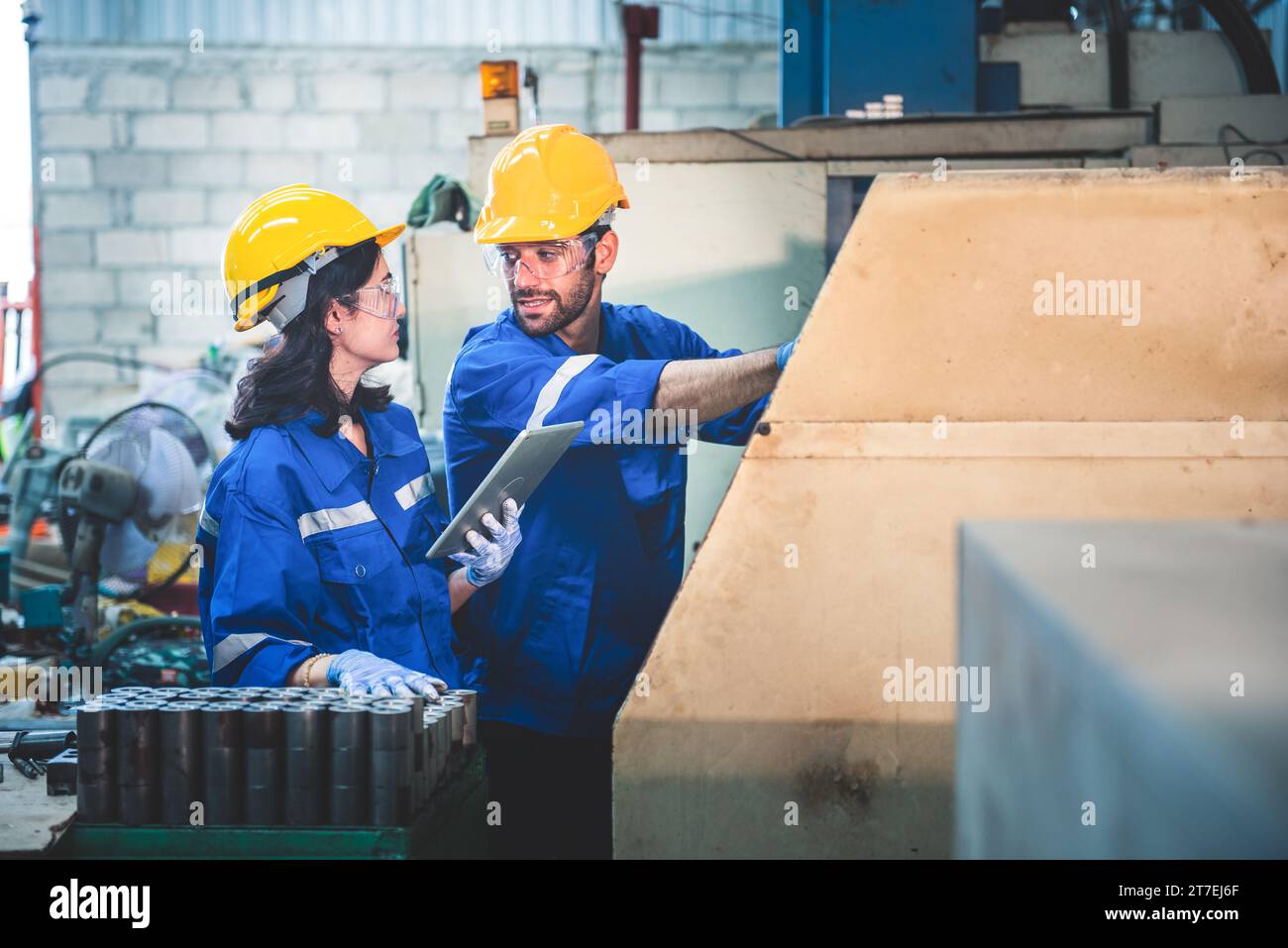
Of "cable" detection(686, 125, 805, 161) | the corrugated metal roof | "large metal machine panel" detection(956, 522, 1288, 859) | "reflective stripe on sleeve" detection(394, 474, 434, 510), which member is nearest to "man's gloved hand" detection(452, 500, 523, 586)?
"reflective stripe on sleeve" detection(394, 474, 434, 510)

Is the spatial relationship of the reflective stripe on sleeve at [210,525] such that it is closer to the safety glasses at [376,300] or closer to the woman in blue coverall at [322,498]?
the woman in blue coverall at [322,498]

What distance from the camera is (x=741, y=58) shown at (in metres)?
7.07

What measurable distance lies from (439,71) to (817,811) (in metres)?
6.32

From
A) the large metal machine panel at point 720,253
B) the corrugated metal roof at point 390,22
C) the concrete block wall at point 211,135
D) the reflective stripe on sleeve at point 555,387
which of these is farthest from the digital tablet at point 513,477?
the corrugated metal roof at point 390,22

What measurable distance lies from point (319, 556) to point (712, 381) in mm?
722

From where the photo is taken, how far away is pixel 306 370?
2.10 metres

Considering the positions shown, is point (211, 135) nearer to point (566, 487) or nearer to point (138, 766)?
point (566, 487)

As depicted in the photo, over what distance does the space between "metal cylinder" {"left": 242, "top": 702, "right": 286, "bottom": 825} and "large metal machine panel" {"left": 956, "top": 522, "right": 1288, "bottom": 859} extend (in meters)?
0.84

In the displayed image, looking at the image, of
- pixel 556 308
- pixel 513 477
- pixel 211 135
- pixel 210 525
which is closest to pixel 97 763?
pixel 210 525

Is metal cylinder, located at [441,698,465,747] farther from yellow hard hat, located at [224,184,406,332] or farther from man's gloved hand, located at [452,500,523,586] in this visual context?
yellow hard hat, located at [224,184,406,332]

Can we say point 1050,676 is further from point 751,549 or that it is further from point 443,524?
point 443,524

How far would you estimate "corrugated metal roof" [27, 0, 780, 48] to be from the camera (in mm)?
7098
